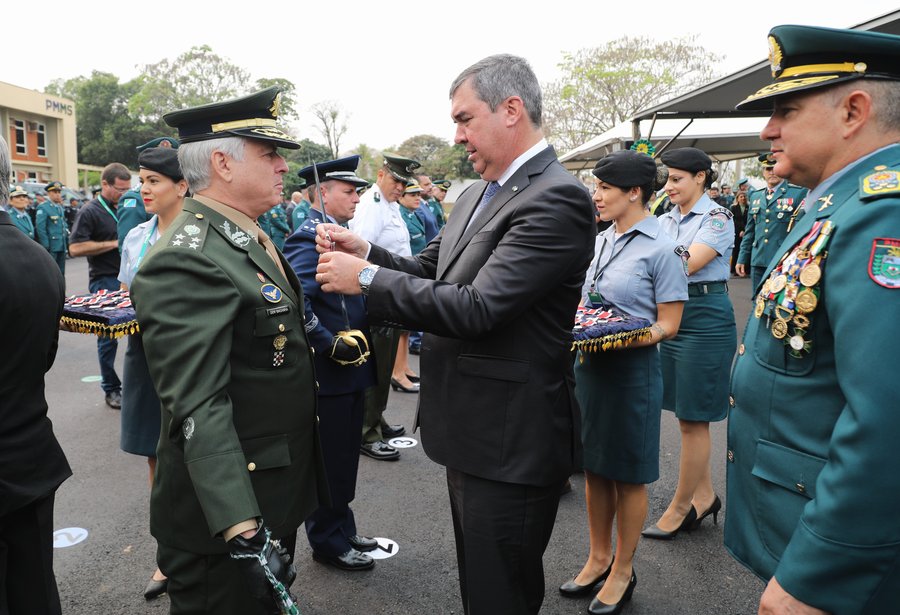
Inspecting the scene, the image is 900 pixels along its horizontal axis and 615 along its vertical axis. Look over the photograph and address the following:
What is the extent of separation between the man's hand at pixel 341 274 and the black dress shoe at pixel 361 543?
2043 millimetres

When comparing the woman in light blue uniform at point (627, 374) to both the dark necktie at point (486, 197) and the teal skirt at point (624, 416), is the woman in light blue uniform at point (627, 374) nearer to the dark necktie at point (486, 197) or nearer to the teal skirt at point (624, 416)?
the teal skirt at point (624, 416)

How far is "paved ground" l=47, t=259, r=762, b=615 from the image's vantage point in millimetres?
3098

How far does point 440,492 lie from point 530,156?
9.42ft

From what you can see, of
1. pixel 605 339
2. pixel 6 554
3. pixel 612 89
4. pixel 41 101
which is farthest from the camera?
pixel 41 101

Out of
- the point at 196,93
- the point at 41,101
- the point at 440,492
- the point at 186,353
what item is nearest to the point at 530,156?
the point at 186,353

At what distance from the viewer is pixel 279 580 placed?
1668mm

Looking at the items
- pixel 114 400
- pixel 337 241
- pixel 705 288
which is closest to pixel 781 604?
pixel 337 241

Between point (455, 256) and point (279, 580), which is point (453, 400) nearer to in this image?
point (455, 256)

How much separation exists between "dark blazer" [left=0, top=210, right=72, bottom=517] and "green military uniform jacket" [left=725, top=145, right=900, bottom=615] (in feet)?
7.19

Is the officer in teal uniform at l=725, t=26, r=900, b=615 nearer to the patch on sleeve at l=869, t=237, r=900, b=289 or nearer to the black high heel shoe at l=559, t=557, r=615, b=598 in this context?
the patch on sleeve at l=869, t=237, r=900, b=289

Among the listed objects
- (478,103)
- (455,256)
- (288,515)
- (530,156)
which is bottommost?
(288,515)

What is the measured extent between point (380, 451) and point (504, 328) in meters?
3.23

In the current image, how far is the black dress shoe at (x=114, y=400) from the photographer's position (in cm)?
601

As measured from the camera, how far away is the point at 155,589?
10.2 feet
